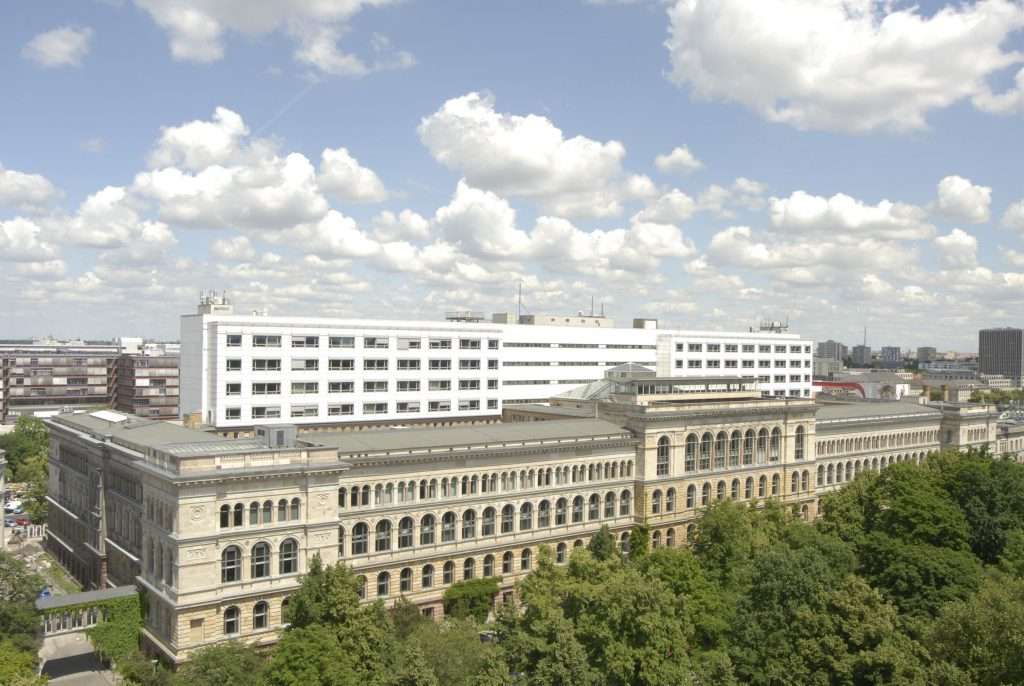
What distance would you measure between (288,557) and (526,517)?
29.2 metres

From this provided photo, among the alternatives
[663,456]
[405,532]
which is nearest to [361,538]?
[405,532]

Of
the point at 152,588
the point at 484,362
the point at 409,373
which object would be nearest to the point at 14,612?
the point at 152,588

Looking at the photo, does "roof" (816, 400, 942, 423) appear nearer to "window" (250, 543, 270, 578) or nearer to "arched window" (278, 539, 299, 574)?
"arched window" (278, 539, 299, 574)

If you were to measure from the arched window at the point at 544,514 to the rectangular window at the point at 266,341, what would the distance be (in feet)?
137

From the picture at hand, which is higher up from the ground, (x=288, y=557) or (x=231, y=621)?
(x=288, y=557)

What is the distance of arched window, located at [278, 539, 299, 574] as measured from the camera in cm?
7006

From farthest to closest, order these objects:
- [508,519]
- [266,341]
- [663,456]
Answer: [266,341] < [663,456] < [508,519]

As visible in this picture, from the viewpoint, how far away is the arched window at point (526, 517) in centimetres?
9006

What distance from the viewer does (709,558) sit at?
278ft

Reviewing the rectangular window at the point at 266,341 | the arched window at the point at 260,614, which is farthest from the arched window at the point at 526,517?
the rectangular window at the point at 266,341

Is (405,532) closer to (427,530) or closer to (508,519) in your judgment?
(427,530)

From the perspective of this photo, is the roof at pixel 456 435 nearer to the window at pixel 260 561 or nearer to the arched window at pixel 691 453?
the arched window at pixel 691 453

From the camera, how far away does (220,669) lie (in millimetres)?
54781

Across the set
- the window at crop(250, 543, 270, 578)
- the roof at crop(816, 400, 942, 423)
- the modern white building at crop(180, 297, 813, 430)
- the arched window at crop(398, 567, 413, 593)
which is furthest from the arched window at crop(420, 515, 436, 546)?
the roof at crop(816, 400, 942, 423)
